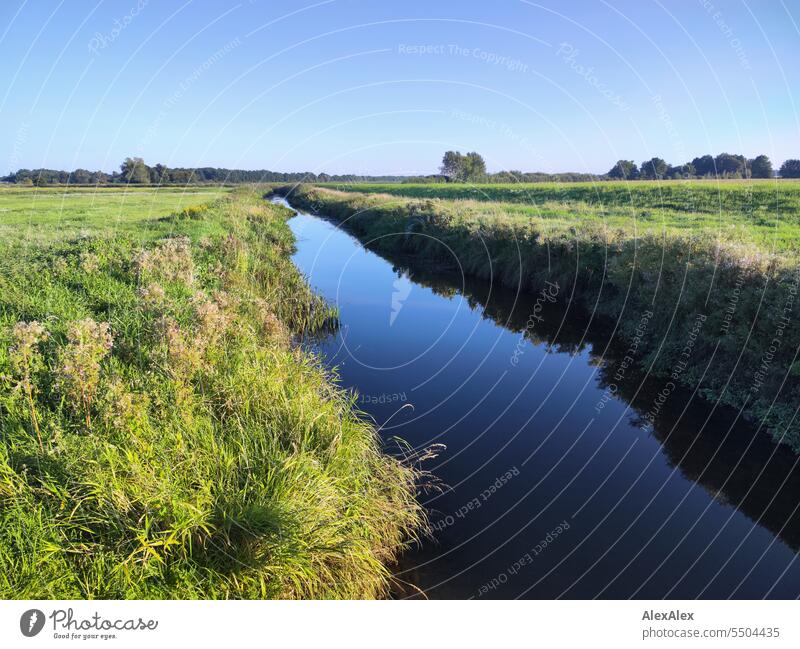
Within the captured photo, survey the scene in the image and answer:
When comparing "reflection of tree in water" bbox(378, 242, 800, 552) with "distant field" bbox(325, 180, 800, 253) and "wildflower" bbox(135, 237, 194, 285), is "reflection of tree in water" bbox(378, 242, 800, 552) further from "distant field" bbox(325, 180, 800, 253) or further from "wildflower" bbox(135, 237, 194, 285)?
"wildflower" bbox(135, 237, 194, 285)

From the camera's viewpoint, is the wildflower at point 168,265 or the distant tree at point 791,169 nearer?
the wildflower at point 168,265

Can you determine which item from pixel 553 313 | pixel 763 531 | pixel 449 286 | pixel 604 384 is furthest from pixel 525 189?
pixel 763 531

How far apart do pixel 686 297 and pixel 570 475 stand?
6639 mm

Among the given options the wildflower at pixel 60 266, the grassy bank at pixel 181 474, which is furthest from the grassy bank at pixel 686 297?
the wildflower at pixel 60 266

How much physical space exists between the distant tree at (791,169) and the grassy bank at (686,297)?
42.9 m

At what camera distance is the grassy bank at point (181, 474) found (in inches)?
169

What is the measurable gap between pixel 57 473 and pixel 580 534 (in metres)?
7.08

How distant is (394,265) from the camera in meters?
30.5

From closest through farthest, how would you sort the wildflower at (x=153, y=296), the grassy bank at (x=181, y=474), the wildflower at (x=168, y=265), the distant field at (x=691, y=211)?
the grassy bank at (x=181, y=474), the wildflower at (x=153, y=296), the wildflower at (x=168, y=265), the distant field at (x=691, y=211)

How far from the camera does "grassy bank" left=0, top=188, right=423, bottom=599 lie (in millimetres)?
4301

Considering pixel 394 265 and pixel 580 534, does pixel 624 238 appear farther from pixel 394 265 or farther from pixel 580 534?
pixel 394 265

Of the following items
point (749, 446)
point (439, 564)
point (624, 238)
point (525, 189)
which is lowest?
point (439, 564)

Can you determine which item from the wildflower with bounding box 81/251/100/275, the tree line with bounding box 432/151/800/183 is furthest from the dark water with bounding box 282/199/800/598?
the tree line with bounding box 432/151/800/183

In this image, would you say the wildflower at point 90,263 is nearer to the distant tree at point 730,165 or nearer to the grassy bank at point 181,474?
the grassy bank at point 181,474
